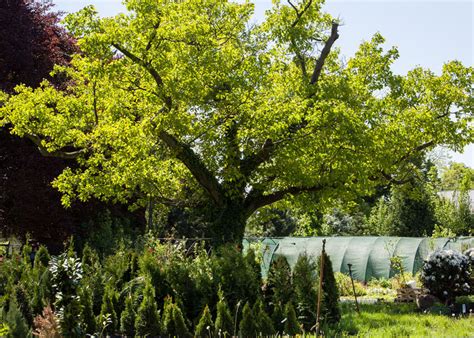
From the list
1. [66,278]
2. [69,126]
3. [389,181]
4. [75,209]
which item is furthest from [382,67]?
[66,278]

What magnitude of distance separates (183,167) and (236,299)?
20.7ft

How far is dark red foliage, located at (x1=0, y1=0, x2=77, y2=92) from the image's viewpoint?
18.0m

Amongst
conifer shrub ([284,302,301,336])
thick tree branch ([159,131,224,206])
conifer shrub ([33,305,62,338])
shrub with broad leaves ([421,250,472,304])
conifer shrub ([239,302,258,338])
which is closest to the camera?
conifer shrub ([33,305,62,338])

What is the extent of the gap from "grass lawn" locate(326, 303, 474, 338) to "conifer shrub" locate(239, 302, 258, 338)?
1205 millimetres

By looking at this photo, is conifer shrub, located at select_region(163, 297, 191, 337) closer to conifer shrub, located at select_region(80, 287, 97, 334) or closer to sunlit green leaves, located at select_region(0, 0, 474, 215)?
conifer shrub, located at select_region(80, 287, 97, 334)

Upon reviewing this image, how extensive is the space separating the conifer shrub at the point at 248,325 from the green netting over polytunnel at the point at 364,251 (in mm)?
12388

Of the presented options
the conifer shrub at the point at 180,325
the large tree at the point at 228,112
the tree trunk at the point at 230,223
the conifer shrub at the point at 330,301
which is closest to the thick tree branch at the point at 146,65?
the large tree at the point at 228,112

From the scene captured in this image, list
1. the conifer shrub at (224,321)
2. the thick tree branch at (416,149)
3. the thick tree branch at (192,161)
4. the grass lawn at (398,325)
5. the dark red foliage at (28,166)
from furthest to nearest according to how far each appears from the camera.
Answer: the dark red foliage at (28,166), the thick tree branch at (416,149), the thick tree branch at (192,161), the grass lawn at (398,325), the conifer shrub at (224,321)

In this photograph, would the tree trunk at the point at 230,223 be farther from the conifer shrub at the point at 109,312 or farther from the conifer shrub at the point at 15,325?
the conifer shrub at the point at 15,325

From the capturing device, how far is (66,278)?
8438 mm

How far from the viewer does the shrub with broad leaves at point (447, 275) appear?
1398 centimetres

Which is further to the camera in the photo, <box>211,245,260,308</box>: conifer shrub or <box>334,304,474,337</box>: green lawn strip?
<box>211,245,260,308</box>: conifer shrub

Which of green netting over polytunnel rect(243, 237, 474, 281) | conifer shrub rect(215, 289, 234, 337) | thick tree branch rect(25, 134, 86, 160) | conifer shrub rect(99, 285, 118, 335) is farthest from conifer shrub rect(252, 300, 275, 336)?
green netting over polytunnel rect(243, 237, 474, 281)

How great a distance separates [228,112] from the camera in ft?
47.9
